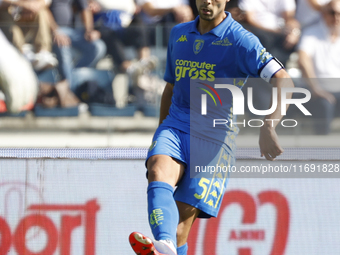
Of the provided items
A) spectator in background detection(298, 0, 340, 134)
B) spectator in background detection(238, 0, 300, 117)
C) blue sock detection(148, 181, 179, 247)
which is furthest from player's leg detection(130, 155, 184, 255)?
spectator in background detection(298, 0, 340, 134)

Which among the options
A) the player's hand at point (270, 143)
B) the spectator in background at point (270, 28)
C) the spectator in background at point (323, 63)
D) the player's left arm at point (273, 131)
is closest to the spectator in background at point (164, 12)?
the spectator in background at point (270, 28)

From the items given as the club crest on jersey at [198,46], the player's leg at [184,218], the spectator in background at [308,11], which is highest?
the spectator in background at [308,11]

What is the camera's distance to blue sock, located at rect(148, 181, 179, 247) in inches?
101

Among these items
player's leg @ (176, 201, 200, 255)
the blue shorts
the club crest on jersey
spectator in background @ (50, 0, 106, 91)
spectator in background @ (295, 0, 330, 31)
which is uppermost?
spectator in background @ (295, 0, 330, 31)

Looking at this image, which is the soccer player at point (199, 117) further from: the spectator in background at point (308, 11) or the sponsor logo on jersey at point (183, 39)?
the spectator in background at point (308, 11)

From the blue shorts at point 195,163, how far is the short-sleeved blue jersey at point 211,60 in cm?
7

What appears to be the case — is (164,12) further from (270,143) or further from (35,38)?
(270,143)

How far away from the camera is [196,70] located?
Answer: 2.91 metres

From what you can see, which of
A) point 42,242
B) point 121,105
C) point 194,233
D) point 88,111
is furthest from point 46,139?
point 194,233

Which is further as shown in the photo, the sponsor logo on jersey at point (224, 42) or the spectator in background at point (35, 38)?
the spectator in background at point (35, 38)

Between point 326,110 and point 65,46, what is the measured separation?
2652mm

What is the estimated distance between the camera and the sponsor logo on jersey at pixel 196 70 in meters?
2.89

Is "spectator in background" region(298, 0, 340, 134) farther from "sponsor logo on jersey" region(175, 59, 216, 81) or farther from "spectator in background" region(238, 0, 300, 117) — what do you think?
"sponsor logo on jersey" region(175, 59, 216, 81)

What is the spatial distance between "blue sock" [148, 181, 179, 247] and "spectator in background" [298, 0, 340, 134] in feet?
7.81
